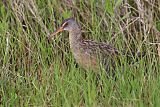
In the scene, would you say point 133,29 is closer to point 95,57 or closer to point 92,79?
point 95,57

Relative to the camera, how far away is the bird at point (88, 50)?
256 inches

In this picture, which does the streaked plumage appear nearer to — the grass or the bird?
the bird

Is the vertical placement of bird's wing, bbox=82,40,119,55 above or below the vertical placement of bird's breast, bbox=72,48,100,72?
above

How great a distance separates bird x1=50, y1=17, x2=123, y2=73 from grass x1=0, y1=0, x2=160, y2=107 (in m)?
0.10

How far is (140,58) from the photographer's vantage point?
21.0 feet

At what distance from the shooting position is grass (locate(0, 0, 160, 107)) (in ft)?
17.8

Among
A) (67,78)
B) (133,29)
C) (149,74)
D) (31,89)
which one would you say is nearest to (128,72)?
(149,74)

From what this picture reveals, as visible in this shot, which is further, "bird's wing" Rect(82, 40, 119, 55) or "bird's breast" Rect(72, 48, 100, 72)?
"bird's wing" Rect(82, 40, 119, 55)

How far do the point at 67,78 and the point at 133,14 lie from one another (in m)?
1.96

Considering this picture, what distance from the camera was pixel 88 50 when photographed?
22.2ft

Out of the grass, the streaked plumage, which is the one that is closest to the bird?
the streaked plumage

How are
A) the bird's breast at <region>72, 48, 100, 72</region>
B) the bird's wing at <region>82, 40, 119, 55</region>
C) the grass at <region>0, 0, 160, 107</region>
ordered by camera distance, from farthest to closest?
1. the bird's wing at <region>82, 40, 119, 55</region>
2. the bird's breast at <region>72, 48, 100, 72</region>
3. the grass at <region>0, 0, 160, 107</region>

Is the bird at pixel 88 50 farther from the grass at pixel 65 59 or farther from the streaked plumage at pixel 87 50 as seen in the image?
the grass at pixel 65 59

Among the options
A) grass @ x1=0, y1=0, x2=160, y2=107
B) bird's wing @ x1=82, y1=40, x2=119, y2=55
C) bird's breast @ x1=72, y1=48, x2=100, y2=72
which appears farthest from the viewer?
bird's wing @ x1=82, y1=40, x2=119, y2=55
